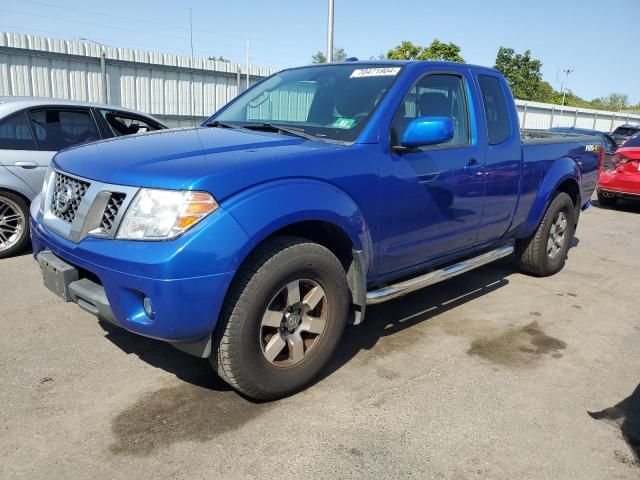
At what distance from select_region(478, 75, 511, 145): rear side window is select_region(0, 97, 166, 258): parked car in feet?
14.3

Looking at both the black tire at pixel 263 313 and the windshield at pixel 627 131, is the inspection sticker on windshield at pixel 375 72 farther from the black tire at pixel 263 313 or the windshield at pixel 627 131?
the windshield at pixel 627 131

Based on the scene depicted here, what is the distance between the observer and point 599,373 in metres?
3.64

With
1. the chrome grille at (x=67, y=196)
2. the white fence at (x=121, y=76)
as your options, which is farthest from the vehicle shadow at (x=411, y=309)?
the white fence at (x=121, y=76)

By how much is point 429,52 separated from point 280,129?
1113 inches

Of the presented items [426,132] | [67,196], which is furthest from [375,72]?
[67,196]

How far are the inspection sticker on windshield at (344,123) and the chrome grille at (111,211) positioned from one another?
1.49 metres

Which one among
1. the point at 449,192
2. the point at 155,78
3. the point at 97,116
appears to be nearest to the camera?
the point at 449,192

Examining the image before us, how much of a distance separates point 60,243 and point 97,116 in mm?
3849

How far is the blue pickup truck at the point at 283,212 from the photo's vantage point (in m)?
2.59

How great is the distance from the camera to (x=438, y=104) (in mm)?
4109

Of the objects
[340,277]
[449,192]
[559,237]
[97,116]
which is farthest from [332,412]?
[97,116]

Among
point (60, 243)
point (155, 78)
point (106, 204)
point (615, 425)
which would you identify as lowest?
point (615, 425)

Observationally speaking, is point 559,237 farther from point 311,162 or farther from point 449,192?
point 311,162

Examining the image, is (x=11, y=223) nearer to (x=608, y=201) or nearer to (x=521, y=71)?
(x=608, y=201)
